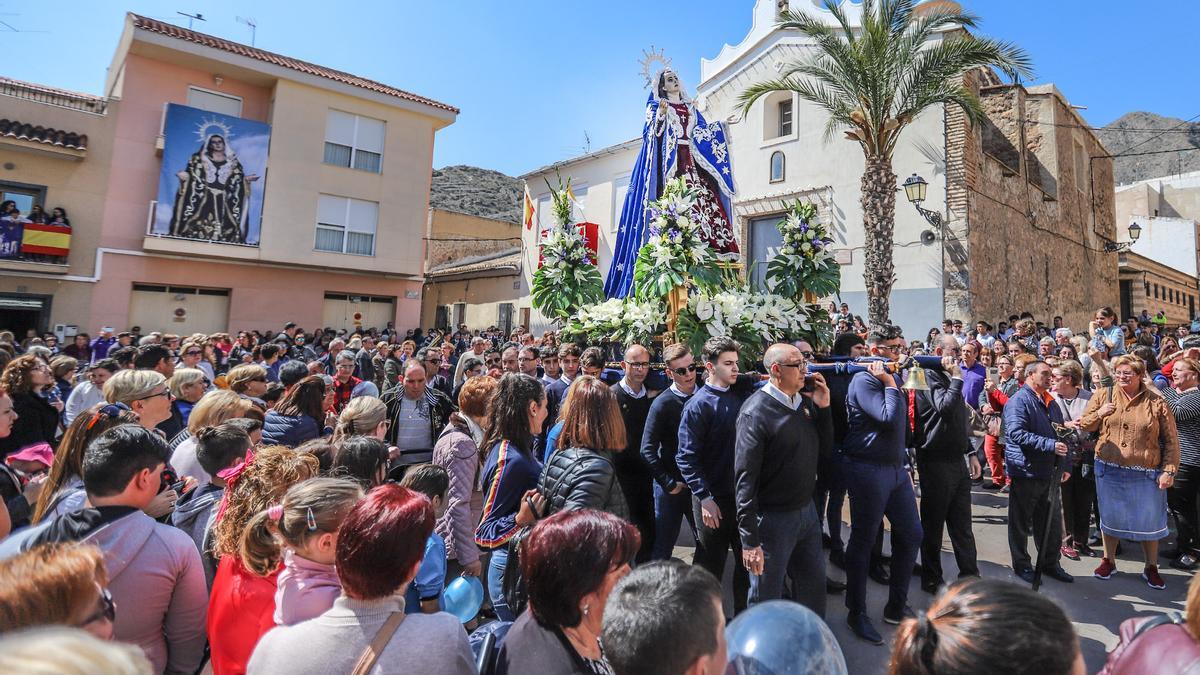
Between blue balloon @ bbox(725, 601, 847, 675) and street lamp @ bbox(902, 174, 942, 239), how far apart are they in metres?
13.3

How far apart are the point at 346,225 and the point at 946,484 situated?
58.7 ft

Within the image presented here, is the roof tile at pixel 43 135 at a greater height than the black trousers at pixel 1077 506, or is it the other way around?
the roof tile at pixel 43 135

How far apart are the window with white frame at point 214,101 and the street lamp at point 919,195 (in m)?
18.0

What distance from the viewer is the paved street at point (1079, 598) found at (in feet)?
11.2

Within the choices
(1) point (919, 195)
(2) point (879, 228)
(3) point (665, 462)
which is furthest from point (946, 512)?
(1) point (919, 195)

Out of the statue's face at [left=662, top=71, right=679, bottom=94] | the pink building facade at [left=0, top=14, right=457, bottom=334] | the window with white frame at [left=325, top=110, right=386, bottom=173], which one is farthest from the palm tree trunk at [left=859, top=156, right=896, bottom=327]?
the window with white frame at [left=325, top=110, right=386, bottom=173]

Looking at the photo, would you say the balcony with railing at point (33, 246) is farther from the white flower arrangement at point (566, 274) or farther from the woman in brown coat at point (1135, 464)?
the woman in brown coat at point (1135, 464)

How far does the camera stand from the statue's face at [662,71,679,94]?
7.17 m

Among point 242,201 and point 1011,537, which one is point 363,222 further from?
point 1011,537

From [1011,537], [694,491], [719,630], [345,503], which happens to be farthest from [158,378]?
[1011,537]

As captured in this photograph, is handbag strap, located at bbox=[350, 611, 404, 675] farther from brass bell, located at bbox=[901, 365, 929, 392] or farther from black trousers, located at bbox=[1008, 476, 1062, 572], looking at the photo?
black trousers, located at bbox=[1008, 476, 1062, 572]

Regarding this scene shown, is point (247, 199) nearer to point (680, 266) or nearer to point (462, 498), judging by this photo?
point (680, 266)

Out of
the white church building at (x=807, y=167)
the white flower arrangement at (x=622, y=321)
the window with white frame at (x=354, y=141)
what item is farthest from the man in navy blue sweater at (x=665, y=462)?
the window with white frame at (x=354, y=141)

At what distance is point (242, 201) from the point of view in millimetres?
16344
